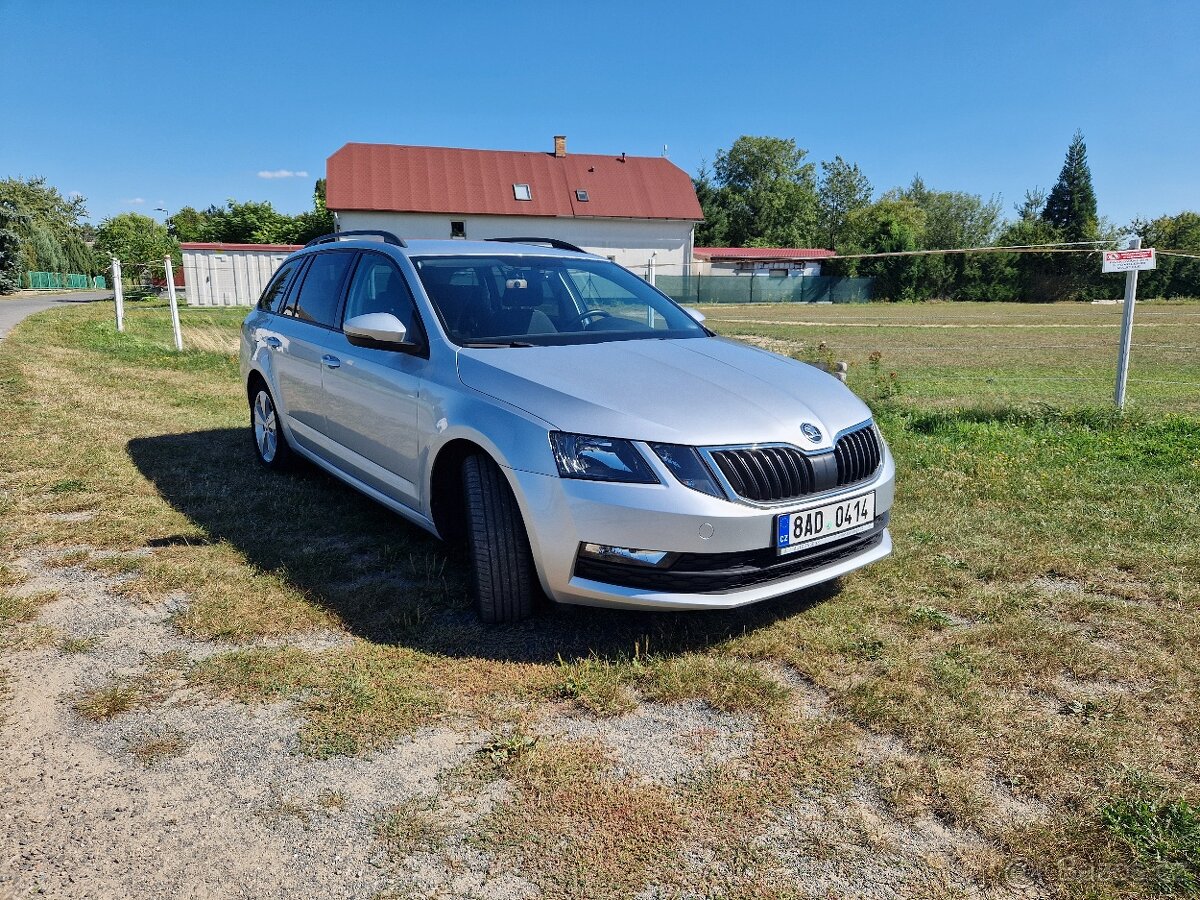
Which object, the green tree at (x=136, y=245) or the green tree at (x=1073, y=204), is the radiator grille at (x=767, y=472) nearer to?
the green tree at (x=136, y=245)

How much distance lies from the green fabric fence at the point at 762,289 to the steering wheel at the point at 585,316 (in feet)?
120

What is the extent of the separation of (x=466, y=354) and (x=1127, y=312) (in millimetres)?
6593

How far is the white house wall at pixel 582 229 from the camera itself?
43.0 m

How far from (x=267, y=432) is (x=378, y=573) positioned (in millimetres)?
2502

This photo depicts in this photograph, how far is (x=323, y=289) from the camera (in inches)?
206

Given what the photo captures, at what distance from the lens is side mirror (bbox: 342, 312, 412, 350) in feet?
12.7

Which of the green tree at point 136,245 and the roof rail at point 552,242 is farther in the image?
the green tree at point 136,245

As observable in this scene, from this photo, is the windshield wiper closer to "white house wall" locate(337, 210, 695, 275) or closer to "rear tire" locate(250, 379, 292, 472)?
"rear tire" locate(250, 379, 292, 472)

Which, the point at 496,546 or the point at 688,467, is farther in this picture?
the point at 496,546

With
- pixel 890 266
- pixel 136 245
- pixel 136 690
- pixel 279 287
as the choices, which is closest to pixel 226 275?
pixel 279 287

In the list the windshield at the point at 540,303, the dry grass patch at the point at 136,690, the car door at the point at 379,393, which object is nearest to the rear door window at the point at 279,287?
the car door at the point at 379,393

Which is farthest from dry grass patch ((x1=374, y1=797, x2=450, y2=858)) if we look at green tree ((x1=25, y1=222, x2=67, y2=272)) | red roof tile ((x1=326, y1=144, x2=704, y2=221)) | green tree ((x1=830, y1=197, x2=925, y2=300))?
green tree ((x1=25, y1=222, x2=67, y2=272))

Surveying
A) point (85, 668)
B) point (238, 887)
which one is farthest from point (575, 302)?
point (238, 887)

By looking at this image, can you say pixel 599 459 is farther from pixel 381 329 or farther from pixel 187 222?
pixel 187 222
